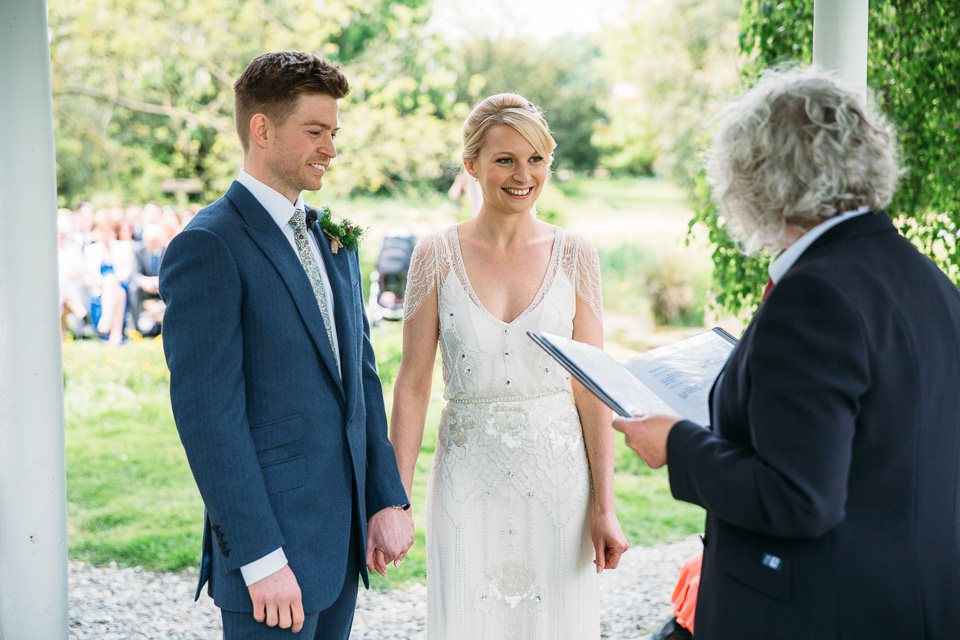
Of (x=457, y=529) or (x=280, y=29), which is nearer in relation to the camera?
(x=457, y=529)

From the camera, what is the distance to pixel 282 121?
88.8 inches

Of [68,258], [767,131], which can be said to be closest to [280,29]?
[68,258]

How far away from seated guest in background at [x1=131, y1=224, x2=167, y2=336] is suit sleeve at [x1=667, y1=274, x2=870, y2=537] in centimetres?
1366

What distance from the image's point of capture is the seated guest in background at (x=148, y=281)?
559 inches

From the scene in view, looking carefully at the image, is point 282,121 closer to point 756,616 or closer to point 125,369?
point 756,616

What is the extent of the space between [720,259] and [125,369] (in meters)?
8.82

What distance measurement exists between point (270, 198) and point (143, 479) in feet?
20.8

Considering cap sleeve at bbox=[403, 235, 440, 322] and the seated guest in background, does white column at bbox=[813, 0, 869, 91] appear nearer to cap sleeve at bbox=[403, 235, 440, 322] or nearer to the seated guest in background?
cap sleeve at bbox=[403, 235, 440, 322]

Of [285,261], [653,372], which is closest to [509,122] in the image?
[285,261]

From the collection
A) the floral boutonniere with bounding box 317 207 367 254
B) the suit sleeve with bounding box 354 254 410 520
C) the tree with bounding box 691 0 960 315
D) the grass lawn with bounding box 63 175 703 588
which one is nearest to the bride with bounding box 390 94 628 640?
the suit sleeve with bounding box 354 254 410 520

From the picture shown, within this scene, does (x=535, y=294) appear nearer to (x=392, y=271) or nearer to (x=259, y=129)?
(x=259, y=129)

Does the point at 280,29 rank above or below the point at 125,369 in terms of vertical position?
above

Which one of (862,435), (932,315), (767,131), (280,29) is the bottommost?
(862,435)

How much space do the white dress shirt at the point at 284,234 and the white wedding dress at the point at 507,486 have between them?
2.10ft
